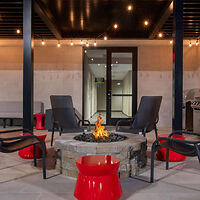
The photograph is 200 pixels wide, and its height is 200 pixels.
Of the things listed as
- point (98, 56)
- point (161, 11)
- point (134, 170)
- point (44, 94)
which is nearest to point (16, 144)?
point (134, 170)

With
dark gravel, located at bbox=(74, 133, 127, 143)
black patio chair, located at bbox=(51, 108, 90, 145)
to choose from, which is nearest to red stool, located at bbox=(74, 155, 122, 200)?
dark gravel, located at bbox=(74, 133, 127, 143)

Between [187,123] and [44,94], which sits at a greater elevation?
[44,94]

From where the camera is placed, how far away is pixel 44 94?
8.70 m

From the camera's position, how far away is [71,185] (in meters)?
2.69

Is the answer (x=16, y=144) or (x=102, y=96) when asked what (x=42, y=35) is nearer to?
(x=102, y=96)

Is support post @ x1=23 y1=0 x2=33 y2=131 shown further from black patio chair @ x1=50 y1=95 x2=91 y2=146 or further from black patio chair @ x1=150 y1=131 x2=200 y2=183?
black patio chair @ x1=150 y1=131 x2=200 y2=183

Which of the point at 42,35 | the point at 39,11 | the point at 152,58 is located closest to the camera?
the point at 39,11

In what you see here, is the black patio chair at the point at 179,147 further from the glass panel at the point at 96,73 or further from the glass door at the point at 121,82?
the glass panel at the point at 96,73

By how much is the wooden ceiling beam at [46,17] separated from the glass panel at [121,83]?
2.44 m

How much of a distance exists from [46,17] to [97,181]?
4596 mm

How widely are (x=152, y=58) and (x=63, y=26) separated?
3.50 metres

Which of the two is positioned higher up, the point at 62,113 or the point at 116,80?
the point at 116,80

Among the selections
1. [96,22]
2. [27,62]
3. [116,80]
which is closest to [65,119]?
[27,62]

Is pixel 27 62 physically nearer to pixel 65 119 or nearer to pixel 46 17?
pixel 65 119
